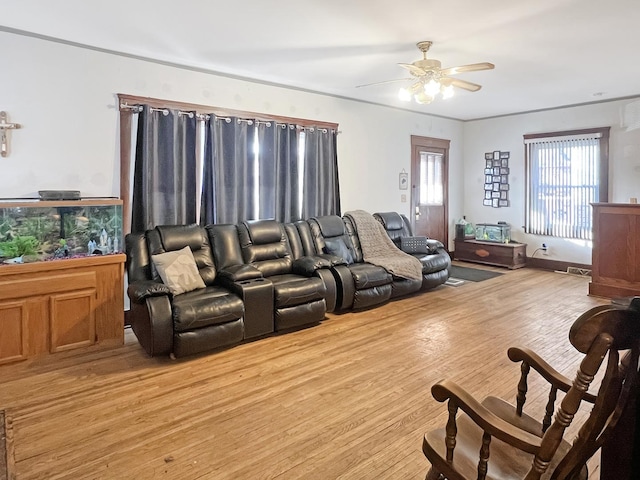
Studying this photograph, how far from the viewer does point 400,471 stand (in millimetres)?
2098

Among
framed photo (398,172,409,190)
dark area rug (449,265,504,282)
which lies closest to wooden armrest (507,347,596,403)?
dark area rug (449,265,504,282)

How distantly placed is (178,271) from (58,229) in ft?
3.45

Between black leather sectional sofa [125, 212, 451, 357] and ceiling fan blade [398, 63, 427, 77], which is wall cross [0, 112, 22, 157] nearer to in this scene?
black leather sectional sofa [125, 212, 451, 357]

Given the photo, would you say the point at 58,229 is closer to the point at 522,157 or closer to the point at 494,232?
the point at 494,232

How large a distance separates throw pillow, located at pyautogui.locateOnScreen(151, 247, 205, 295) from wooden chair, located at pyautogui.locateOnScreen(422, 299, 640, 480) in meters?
2.71

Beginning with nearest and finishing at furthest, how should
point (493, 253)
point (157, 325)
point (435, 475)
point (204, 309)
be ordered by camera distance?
point (435, 475), point (157, 325), point (204, 309), point (493, 253)

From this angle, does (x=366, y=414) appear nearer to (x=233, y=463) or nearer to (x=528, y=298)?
(x=233, y=463)

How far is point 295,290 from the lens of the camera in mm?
4098

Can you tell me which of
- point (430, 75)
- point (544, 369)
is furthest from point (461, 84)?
point (544, 369)

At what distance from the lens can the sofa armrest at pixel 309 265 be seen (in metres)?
4.46

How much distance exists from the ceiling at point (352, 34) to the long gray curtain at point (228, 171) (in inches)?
25.1

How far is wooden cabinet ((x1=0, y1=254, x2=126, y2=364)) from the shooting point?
10.8ft

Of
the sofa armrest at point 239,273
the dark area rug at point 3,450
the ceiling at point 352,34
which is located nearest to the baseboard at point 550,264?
the ceiling at point 352,34

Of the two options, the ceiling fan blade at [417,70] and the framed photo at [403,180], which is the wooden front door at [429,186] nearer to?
the framed photo at [403,180]
